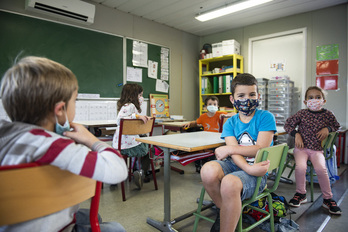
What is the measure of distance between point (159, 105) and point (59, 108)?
12.9 feet

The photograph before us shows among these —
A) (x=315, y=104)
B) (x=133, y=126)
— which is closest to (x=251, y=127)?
(x=133, y=126)

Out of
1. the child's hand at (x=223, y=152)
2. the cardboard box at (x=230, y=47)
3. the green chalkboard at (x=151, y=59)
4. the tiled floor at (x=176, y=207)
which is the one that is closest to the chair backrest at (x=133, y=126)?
the tiled floor at (x=176, y=207)

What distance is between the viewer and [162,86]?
4699 mm

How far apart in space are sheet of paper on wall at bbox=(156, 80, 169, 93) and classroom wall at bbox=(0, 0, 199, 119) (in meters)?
0.16

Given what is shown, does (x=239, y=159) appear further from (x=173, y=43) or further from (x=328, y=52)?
(x=173, y=43)

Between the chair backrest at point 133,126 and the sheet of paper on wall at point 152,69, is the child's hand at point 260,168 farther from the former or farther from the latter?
the sheet of paper on wall at point 152,69

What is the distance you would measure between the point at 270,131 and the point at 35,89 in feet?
3.97

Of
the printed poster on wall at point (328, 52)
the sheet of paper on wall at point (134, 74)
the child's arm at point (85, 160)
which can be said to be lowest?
the child's arm at point (85, 160)

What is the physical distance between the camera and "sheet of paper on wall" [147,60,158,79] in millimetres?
4422

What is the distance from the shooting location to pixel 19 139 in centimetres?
60

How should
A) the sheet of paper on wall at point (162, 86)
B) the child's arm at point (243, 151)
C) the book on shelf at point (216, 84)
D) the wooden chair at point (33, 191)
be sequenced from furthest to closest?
the book on shelf at point (216, 84)
the sheet of paper on wall at point (162, 86)
the child's arm at point (243, 151)
the wooden chair at point (33, 191)

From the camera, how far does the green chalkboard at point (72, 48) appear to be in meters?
2.95

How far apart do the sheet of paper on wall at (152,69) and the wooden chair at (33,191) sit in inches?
154

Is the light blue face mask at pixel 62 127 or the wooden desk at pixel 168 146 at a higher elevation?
the light blue face mask at pixel 62 127
